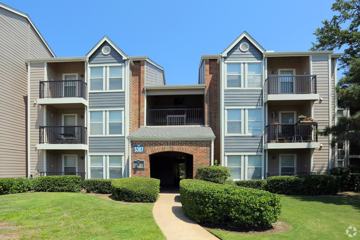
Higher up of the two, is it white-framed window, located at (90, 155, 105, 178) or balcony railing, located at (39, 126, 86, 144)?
balcony railing, located at (39, 126, 86, 144)

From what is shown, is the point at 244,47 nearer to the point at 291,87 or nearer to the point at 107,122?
the point at 291,87

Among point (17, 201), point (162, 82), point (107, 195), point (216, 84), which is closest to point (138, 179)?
point (107, 195)

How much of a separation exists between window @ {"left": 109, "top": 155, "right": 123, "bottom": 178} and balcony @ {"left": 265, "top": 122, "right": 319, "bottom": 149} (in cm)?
933

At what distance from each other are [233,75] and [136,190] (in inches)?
411

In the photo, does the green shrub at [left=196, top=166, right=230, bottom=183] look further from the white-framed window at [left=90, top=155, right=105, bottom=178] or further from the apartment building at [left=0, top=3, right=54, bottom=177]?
the apartment building at [left=0, top=3, right=54, bottom=177]

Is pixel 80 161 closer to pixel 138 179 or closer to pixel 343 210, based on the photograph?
pixel 138 179

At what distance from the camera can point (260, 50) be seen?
2402 cm

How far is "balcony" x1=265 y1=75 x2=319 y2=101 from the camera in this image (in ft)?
75.9

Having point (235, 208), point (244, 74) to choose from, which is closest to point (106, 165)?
point (244, 74)

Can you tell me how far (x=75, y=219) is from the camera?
13.4 m

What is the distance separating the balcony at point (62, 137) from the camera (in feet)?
78.6

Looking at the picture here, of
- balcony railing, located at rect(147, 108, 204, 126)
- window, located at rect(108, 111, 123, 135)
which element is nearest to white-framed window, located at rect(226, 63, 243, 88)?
balcony railing, located at rect(147, 108, 204, 126)

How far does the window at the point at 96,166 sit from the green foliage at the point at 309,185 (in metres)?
11.0

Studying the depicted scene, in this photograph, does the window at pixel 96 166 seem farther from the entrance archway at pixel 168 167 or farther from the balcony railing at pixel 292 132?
the balcony railing at pixel 292 132
